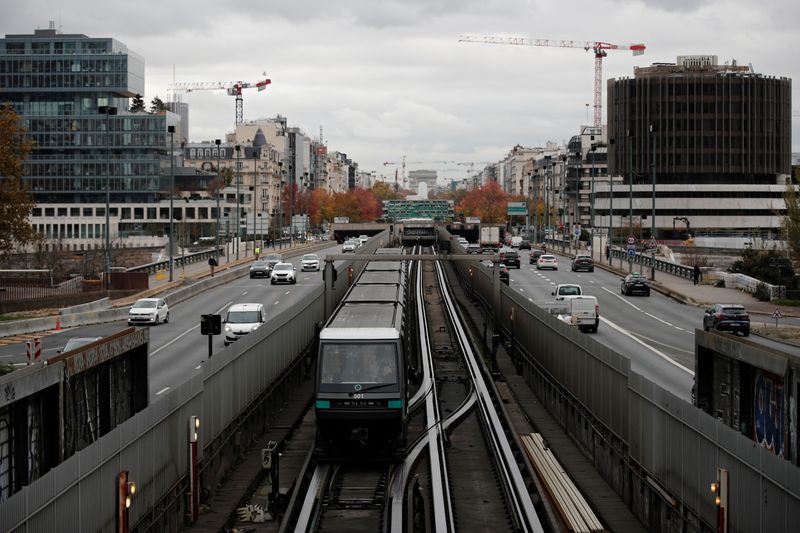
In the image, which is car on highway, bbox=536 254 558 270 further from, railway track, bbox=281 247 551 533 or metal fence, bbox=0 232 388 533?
metal fence, bbox=0 232 388 533

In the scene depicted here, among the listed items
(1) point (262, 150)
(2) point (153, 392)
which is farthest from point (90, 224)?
(2) point (153, 392)

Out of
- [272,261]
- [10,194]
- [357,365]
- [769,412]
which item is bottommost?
[272,261]

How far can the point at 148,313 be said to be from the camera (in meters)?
50.6

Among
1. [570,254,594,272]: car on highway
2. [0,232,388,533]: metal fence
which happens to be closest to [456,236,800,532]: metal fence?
[0,232,388,533]: metal fence

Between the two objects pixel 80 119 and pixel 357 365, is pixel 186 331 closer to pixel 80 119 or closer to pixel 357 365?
pixel 357 365

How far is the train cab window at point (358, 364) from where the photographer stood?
2067 cm

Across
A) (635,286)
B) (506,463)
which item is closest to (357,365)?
(506,463)

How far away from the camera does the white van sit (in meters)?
41.6

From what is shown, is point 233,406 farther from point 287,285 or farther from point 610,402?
point 287,285

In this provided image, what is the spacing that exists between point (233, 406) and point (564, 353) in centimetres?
924

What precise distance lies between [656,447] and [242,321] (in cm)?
2784

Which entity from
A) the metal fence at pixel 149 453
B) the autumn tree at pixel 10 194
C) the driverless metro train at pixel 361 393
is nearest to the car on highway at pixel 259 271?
the autumn tree at pixel 10 194

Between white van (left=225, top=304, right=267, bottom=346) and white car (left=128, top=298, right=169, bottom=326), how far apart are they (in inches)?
341

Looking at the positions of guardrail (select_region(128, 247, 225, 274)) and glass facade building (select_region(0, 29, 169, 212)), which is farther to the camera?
glass facade building (select_region(0, 29, 169, 212))
